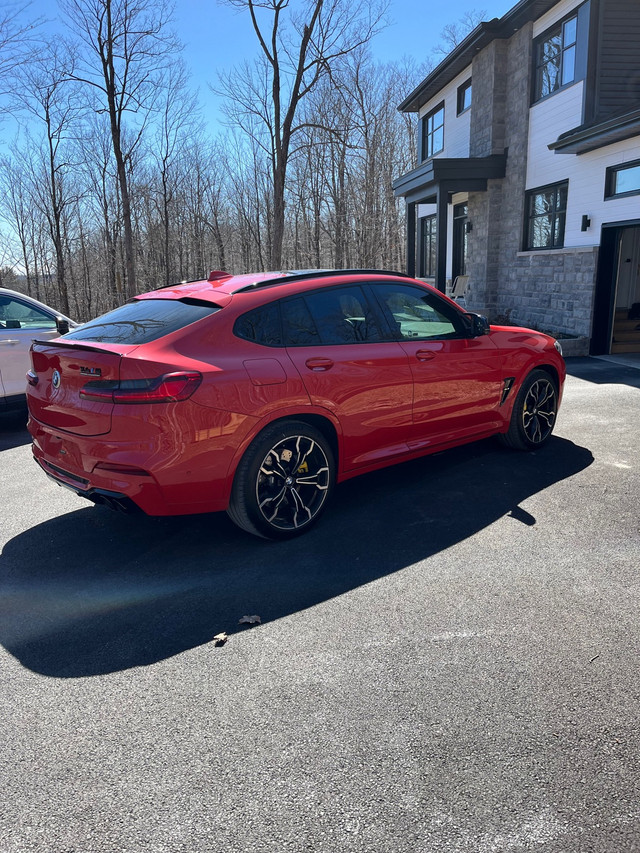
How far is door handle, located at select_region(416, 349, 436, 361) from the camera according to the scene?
490 cm

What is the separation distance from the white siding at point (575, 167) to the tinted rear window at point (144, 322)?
31.5 ft

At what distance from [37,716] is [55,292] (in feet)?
151

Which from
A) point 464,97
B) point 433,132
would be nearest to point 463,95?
point 464,97

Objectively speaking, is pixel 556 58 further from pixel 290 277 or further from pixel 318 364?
pixel 318 364

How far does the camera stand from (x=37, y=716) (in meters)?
2.62

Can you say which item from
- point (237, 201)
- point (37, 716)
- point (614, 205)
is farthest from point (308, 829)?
point (237, 201)

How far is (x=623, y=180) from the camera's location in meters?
11.4

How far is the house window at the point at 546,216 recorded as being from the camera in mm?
13688

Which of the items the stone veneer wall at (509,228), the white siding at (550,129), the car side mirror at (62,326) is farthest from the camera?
the stone veneer wall at (509,228)

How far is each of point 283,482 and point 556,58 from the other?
45.8 feet

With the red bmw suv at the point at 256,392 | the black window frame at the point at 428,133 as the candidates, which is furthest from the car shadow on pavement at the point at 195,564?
the black window frame at the point at 428,133

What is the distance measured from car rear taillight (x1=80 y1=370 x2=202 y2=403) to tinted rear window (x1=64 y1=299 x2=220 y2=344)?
1.16 ft

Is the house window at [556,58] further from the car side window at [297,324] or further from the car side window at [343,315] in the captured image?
the car side window at [297,324]

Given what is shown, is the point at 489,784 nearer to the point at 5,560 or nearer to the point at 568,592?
the point at 568,592
